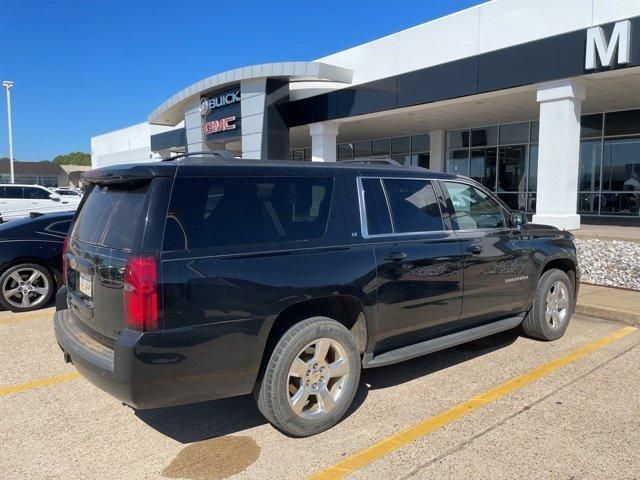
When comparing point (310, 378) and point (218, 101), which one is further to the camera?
point (218, 101)

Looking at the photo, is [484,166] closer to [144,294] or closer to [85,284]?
[85,284]

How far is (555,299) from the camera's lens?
5.71 m

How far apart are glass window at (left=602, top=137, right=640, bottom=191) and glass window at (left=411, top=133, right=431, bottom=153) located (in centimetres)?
682

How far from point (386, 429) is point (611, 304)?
15.7 feet

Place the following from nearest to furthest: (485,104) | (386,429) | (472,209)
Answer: (386,429) < (472,209) < (485,104)

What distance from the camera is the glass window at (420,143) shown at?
2152 cm

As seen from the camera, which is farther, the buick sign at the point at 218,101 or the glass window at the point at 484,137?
the glass window at the point at 484,137

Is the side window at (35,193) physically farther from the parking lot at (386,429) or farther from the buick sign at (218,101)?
the parking lot at (386,429)

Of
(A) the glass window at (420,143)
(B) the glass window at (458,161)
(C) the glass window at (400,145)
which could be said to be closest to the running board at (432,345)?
(B) the glass window at (458,161)

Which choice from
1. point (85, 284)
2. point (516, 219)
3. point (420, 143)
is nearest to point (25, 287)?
point (85, 284)

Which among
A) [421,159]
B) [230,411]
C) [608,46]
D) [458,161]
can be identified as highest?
[608,46]

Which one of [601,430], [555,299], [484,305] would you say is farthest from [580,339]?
[601,430]

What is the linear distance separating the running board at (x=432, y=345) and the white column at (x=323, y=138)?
12.6m

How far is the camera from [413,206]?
14.3 feet
